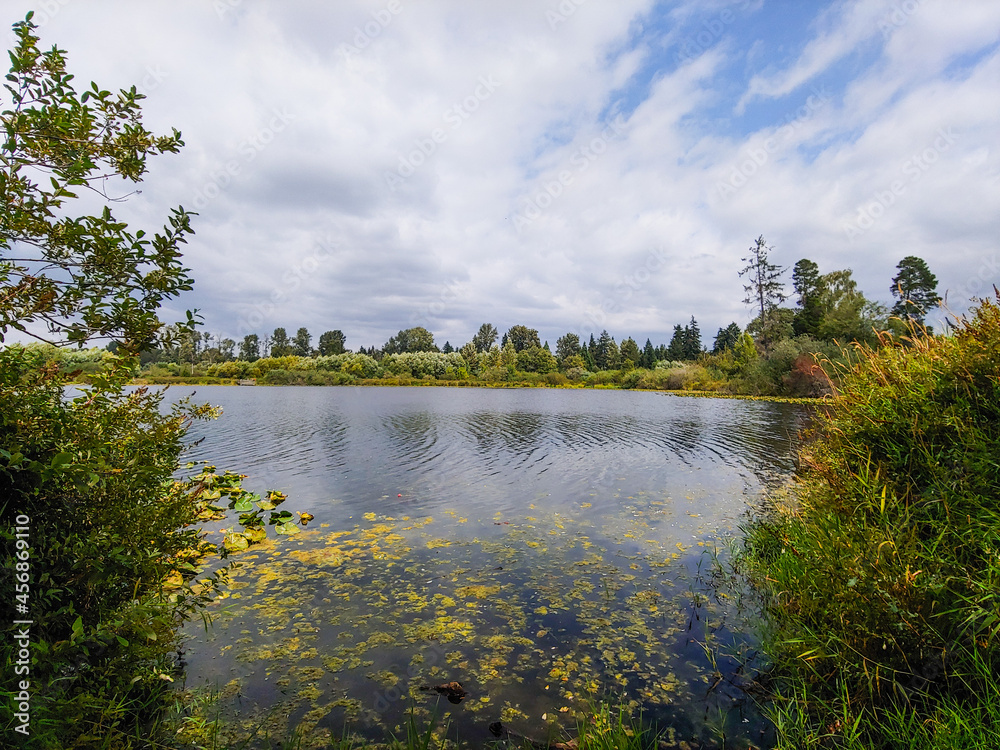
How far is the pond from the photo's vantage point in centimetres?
464

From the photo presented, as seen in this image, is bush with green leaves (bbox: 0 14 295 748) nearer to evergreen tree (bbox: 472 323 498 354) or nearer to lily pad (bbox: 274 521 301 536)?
lily pad (bbox: 274 521 301 536)

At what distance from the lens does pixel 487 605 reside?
272 inches

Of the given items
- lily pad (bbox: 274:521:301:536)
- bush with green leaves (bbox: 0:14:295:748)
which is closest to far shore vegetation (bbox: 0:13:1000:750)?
bush with green leaves (bbox: 0:14:295:748)

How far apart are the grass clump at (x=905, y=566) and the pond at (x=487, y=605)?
880 millimetres

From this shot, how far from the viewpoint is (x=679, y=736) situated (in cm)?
424

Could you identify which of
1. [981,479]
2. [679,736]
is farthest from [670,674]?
[981,479]

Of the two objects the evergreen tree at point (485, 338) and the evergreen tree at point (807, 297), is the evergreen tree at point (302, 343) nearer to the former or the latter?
the evergreen tree at point (485, 338)

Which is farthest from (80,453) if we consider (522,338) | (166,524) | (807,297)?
(522,338)

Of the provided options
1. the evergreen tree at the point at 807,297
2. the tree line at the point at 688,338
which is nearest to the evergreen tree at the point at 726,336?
the tree line at the point at 688,338

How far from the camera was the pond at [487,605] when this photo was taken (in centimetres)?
464

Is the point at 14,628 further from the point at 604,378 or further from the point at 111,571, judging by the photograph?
the point at 604,378

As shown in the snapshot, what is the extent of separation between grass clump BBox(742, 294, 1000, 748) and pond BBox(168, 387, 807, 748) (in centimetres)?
88

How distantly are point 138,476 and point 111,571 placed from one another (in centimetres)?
73

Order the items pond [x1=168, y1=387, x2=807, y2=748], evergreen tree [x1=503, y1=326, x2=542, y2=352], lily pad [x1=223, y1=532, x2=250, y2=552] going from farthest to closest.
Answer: evergreen tree [x1=503, y1=326, x2=542, y2=352] < lily pad [x1=223, y1=532, x2=250, y2=552] < pond [x1=168, y1=387, x2=807, y2=748]
